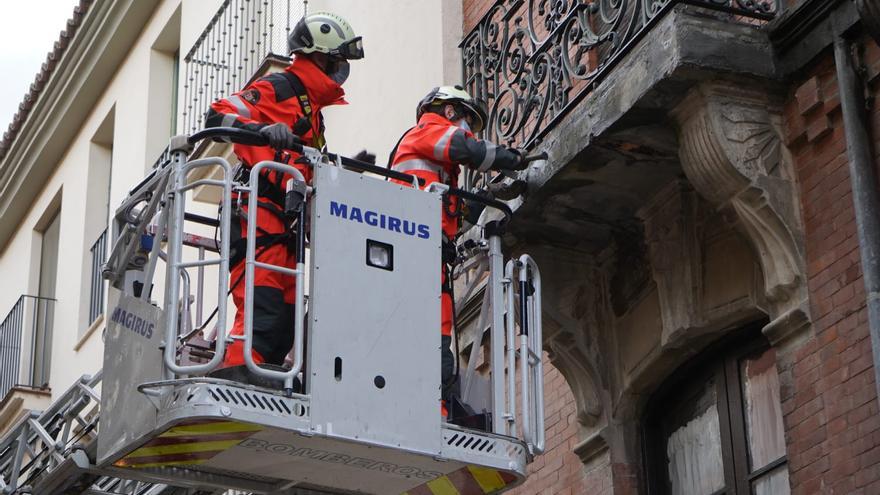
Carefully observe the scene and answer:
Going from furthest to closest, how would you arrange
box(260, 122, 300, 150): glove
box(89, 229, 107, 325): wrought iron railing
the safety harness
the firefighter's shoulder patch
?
1. box(89, 229, 107, 325): wrought iron railing
2. the firefighter's shoulder patch
3. the safety harness
4. box(260, 122, 300, 150): glove

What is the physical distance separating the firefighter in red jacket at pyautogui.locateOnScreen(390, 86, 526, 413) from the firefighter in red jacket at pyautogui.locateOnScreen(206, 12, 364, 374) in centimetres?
50

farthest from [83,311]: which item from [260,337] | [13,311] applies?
[260,337]

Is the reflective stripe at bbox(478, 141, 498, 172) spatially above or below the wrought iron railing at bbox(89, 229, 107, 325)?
below

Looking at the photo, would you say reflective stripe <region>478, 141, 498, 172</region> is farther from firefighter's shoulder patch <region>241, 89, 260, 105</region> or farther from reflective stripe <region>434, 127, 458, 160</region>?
firefighter's shoulder patch <region>241, 89, 260, 105</region>

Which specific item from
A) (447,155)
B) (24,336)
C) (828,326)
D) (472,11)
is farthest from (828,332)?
(24,336)

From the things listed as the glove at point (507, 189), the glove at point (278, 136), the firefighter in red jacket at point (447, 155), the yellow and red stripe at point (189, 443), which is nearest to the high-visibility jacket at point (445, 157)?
the firefighter in red jacket at point (447, 155)

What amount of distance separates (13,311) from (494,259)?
12.9m

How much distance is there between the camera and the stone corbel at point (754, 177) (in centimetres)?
908

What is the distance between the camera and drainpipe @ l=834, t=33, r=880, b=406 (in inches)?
329

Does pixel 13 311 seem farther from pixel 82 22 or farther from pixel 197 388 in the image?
pixel 197 388

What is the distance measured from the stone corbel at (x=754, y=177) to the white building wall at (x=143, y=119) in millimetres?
4514

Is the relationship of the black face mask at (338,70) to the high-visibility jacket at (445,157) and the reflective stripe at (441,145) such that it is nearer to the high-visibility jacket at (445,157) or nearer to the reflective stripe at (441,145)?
the high-visibility jacket at (445,157)

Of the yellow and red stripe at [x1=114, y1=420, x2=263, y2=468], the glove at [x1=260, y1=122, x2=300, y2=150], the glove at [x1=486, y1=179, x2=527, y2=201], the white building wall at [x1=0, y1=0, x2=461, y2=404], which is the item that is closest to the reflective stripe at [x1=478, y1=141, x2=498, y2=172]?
the glove at [x1=486, y1=179, x2=527, y2=201]

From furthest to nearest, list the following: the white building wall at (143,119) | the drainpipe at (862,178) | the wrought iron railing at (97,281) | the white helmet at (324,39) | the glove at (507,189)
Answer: the wrought iron railing at (97,281)
the white building wall at (143,119)
the glove at (507,189)
the white helmet at (324,39)
the drainpipe at (862,178)
